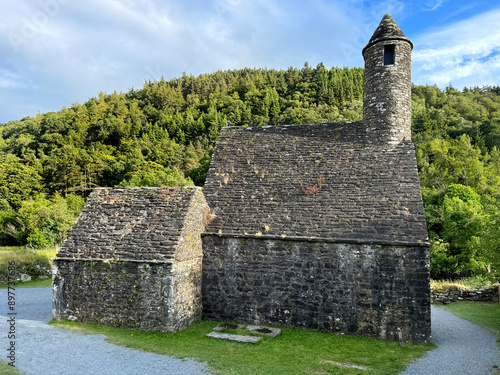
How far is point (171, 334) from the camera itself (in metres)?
11.5

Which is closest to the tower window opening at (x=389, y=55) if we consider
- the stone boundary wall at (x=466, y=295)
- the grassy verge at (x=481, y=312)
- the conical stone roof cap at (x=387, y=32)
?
the conical stone roof cap at (x=387, y=32)

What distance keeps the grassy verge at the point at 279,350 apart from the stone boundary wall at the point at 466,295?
8.21m

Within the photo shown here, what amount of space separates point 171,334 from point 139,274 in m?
2.32

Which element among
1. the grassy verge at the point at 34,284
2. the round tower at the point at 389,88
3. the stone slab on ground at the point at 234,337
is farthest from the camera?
the grassy verge at the point at 34,284

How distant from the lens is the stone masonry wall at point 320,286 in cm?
1146

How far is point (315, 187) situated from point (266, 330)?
594cm

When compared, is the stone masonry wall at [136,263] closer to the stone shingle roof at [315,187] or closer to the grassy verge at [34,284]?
→ the stone shingle roof at [315,187]

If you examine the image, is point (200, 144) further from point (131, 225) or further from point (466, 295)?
point (466, 295)

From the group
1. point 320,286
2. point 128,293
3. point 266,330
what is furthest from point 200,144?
point 266,330

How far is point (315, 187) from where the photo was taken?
559 inches

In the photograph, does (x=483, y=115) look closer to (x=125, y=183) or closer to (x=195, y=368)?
(x=125, y=183)

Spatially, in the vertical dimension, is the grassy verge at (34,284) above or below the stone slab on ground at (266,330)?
below

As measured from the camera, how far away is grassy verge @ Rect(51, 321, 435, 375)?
9055mm

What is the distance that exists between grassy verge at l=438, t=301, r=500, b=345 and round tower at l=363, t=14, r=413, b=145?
8373 mm
